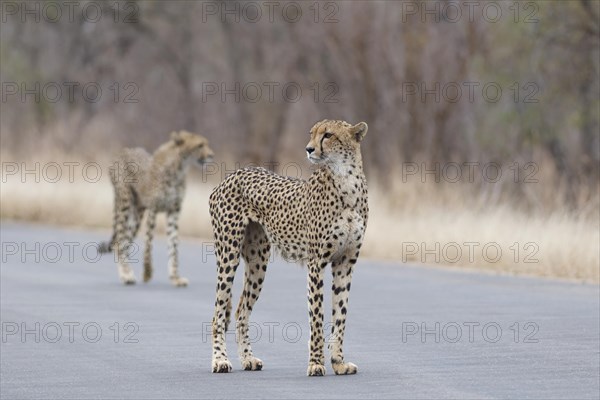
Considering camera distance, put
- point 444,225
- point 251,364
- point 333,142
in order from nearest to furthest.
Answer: point 333,142
point 251,364
point 444,225

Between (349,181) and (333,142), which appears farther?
(349,181)

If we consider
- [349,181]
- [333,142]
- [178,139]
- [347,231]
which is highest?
[178,139]

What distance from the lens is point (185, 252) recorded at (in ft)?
73.0

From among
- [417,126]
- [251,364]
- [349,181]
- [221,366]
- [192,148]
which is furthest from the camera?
[417,126]

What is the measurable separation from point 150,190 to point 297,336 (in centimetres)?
523

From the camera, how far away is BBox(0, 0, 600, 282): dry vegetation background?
2172 cm

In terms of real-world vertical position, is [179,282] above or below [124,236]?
below

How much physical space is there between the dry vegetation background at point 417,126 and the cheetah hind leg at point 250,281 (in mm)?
7385

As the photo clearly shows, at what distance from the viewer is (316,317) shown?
1059 cm

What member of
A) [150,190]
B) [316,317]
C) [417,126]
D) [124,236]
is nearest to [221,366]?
[316,317]

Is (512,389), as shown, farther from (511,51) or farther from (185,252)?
(511,51)

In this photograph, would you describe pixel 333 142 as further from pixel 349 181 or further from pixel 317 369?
pixel 317 369

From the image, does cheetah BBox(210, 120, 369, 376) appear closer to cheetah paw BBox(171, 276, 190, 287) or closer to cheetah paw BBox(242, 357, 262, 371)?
cheetah paw BBox(242, 357, 262, 371)

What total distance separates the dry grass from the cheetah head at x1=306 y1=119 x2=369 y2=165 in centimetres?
762
